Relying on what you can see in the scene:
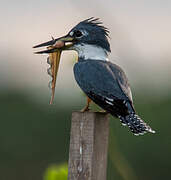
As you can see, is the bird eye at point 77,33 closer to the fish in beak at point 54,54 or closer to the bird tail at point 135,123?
the fish in beak at point 54,54

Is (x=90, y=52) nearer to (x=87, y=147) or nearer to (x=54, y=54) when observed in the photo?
(x=54, y=54)

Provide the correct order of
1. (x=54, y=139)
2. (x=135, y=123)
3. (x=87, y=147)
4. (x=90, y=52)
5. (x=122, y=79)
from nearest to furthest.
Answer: (x=87, y=147) < (x=135, y=123) < (x=122, y=79) < (x=90, y=52) < (x=54, y=139)

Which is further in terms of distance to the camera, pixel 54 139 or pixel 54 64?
pixel 54 139

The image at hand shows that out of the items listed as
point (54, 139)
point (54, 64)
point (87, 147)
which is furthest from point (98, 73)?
point (54, 139)

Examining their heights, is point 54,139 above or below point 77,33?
below

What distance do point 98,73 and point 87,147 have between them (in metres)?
0.98

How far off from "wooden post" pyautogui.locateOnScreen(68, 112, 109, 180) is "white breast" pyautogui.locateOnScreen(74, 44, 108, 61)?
47.4 inches

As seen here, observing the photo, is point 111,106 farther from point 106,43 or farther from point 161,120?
point 161,120

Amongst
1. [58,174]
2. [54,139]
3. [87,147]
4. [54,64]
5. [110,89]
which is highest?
[54,64]

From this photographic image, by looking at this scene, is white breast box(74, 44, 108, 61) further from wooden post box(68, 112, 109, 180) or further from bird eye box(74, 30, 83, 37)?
wooden post box(68, 112, 109, 180)

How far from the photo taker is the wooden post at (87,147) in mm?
6078

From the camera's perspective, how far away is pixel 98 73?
6840mm

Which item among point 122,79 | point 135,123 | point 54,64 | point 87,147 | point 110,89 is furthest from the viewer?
point 54,64

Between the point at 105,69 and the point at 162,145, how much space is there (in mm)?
7440
